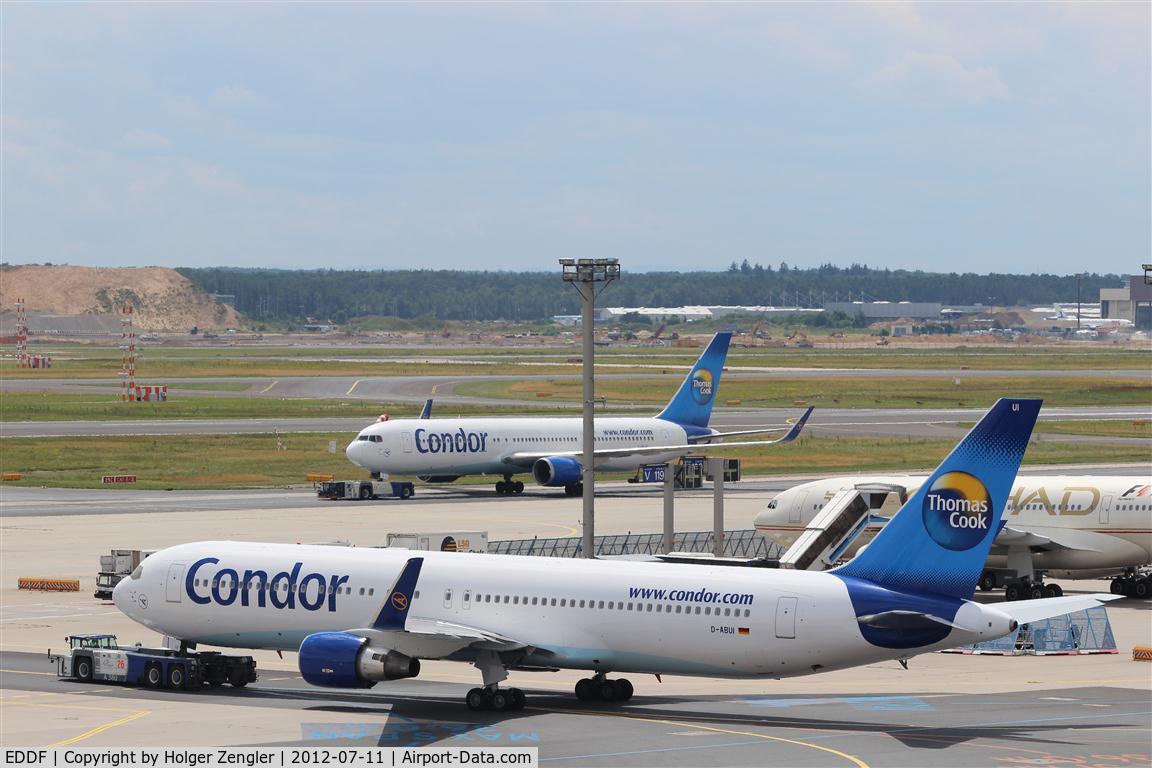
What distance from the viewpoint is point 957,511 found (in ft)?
130

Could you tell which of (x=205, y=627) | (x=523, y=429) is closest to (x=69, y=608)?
(x=205, y=627)

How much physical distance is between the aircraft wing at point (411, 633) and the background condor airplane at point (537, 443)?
57.4 meters

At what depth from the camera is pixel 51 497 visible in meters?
99.1

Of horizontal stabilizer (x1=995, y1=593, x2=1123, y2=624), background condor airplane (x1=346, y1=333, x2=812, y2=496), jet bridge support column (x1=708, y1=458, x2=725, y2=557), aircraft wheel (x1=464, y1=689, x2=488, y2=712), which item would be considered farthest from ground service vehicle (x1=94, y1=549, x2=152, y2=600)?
background condor airplane (x1=346, y1=333, x2=812, y2=496)

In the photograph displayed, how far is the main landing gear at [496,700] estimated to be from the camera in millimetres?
42312

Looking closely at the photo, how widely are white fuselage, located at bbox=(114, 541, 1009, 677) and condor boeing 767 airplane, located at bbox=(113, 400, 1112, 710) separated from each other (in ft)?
0.13

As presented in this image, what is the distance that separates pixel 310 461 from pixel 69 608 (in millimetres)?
57781

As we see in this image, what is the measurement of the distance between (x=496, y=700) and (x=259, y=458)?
80376 millimetres

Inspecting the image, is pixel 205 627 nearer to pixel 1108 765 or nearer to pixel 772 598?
pixel 772 598

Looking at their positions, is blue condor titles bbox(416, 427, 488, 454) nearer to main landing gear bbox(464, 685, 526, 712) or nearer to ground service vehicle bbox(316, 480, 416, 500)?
ground service vehicle bbox(316, 480, 416, 500)

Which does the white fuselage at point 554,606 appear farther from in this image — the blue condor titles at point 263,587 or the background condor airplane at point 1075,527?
the background condor airplane at point 1075,527

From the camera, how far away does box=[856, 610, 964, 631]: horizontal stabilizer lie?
1540 inches

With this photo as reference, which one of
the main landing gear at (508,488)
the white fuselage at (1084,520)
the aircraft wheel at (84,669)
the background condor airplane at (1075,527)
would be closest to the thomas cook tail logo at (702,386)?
the main landing gear at (508,488)

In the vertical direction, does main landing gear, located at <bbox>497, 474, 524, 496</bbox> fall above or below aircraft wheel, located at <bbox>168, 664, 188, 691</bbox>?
below
